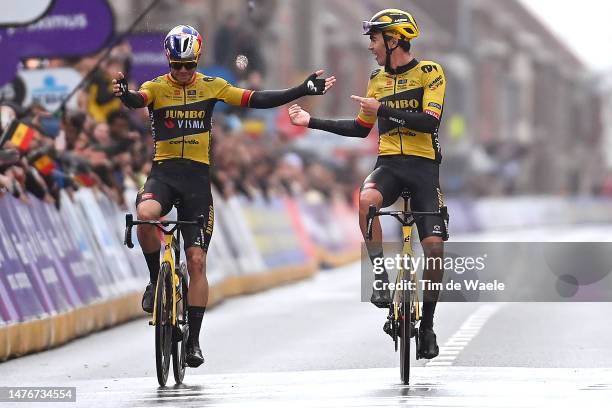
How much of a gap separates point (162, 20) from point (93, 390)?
23421 millimetres

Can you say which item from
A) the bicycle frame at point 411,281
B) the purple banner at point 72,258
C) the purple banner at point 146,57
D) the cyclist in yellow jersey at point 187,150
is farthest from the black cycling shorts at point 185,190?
Answer: the purple banner at point 146,57

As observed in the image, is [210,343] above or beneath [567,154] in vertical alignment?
beneath

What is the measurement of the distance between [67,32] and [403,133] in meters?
7.72

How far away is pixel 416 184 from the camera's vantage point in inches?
464

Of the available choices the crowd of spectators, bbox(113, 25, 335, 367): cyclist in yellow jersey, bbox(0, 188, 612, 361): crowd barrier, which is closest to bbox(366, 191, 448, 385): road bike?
bbox(113, 25, 335, 367): cyclist in yellow jersey

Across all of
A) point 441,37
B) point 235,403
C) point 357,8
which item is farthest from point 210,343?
point 441,37

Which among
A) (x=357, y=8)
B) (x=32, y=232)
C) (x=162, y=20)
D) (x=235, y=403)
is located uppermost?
(x=357, y=8)

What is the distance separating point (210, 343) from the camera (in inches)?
595

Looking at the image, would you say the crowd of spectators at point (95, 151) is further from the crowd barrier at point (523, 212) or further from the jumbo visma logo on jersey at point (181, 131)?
the crowd barrier at point (523, 212)

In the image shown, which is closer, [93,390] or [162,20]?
[93,390]

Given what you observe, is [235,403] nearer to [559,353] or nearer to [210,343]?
[559,353]

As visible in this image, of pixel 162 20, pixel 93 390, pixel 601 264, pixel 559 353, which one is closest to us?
pixel 93 390

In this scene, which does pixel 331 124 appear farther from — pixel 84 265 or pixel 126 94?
pixel 84 265

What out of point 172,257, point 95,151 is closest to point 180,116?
point 172,257
